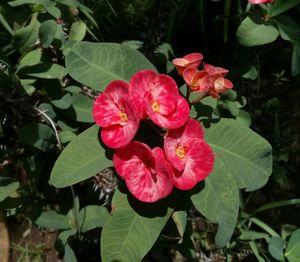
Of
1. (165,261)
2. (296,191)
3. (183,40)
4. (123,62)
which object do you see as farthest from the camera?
(183,40)

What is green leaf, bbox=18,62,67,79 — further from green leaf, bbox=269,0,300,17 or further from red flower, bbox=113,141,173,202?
green leaf, bbox=269,0,300,17

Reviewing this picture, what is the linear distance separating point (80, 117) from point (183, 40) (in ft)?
2.94

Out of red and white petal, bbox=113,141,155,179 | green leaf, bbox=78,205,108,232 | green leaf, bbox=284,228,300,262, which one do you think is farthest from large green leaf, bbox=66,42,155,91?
green leaf, bbox=284,228,300,262

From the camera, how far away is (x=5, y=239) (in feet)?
5.21

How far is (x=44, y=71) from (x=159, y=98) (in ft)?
1.46

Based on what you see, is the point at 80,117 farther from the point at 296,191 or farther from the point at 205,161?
the point at 296,191

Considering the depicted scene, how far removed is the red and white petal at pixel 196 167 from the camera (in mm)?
Answer: 1037

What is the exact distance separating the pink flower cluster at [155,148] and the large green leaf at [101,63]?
0.11 meters

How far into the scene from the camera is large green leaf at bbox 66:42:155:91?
45.0 inches

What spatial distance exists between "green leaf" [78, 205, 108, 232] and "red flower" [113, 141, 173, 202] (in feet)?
1.36

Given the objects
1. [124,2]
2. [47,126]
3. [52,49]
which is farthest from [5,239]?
[124,2]

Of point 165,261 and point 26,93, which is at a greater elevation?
point 26,93

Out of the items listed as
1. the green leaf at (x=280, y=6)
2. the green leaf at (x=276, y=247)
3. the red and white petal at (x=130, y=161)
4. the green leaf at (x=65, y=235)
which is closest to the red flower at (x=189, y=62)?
the red and white petal at (x=130, y=161)

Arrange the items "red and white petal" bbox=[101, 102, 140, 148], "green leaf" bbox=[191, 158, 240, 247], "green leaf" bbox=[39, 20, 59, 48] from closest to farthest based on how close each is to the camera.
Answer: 1. "red and white petal" bbox=[101, 102, 140, 148]
2. "green leaf" bbox=[191, 158, 240, 247]
3. "green leaf" bbox=[39, 20, 59, 48]
